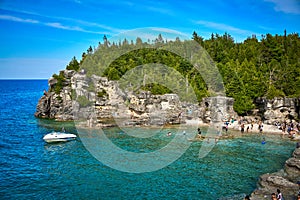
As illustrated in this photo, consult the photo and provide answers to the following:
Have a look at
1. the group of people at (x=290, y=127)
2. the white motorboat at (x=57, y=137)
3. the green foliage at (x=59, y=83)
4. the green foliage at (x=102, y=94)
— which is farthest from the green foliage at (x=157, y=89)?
the white motorboat at (x=57, y=137)

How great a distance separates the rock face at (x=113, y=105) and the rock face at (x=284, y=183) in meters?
28.9

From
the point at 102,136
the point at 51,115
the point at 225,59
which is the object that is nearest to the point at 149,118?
the point at 102,136

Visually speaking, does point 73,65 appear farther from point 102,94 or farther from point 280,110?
point 280,110

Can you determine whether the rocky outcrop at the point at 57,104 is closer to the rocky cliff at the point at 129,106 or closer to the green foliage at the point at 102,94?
the rocky cliff at the point at 129,106

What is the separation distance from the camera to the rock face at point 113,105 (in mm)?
58812

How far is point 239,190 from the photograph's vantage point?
2722 cm

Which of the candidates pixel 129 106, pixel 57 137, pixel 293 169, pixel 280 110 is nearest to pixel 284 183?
pixel 293 169

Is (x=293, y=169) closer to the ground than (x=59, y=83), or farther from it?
closer to the ground

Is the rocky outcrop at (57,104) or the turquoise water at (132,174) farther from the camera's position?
the rocky outcrop at (57,104)

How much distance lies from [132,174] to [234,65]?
46797mm

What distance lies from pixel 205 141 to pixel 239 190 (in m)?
18.1

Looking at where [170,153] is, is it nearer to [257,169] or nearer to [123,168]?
[123,168]

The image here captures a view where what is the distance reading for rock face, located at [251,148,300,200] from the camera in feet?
79.6

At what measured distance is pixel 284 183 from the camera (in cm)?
2562
